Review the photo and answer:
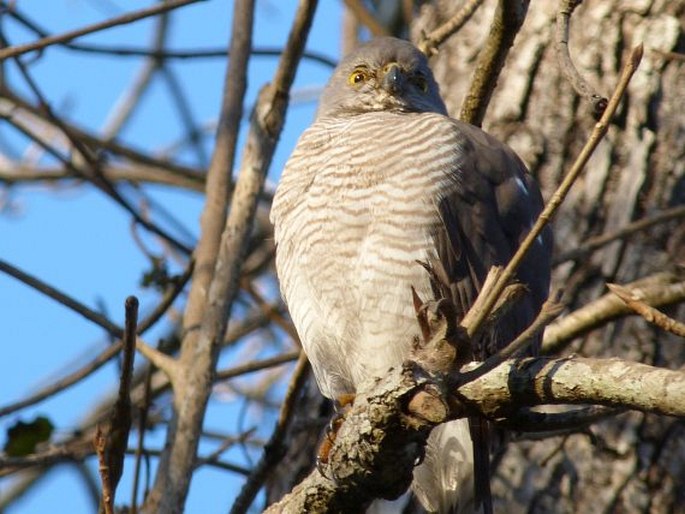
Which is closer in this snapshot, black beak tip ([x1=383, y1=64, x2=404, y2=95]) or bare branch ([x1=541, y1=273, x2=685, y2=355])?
bare branch ([x1=541, y1=273, x2=685, y2=355])

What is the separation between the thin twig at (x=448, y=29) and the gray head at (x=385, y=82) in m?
0.57

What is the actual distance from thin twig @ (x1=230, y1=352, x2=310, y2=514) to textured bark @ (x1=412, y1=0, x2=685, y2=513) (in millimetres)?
1058

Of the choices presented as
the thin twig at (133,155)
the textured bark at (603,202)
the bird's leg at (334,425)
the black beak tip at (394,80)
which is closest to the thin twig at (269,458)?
the bird's leg at (334,425)

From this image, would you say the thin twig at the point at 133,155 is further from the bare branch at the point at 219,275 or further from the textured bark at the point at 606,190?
the bare branch at the point at 219,275

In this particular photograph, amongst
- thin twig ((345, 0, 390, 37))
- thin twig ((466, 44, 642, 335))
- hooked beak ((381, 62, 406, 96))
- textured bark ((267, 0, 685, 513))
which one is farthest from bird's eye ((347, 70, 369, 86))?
thin twig ((466, 44, 642, 335))

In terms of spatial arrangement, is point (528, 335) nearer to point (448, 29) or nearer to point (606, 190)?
point (448, 29)

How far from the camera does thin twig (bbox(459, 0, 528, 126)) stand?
3304 millimetres

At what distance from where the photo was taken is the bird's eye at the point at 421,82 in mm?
4781

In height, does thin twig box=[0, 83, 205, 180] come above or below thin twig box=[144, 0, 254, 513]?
above

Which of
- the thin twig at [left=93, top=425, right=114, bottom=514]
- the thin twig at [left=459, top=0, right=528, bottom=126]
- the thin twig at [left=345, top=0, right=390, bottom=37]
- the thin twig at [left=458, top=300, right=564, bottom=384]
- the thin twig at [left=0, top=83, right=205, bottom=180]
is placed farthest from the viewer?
the thin twig at [left=0, top=83, right=205, bottom=180]

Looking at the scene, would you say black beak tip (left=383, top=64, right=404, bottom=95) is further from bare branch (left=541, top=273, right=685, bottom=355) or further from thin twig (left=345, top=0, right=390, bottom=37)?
bare branch (left=541, top=273, right=685, bottom=355)

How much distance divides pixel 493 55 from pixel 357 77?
147cm

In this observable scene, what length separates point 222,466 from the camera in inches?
172

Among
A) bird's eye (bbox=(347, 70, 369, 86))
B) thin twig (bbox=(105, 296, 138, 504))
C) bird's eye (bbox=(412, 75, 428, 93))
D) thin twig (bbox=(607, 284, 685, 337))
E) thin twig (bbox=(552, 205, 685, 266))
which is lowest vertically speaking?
thin twig (bbox=(607, 284, 685, 337))
